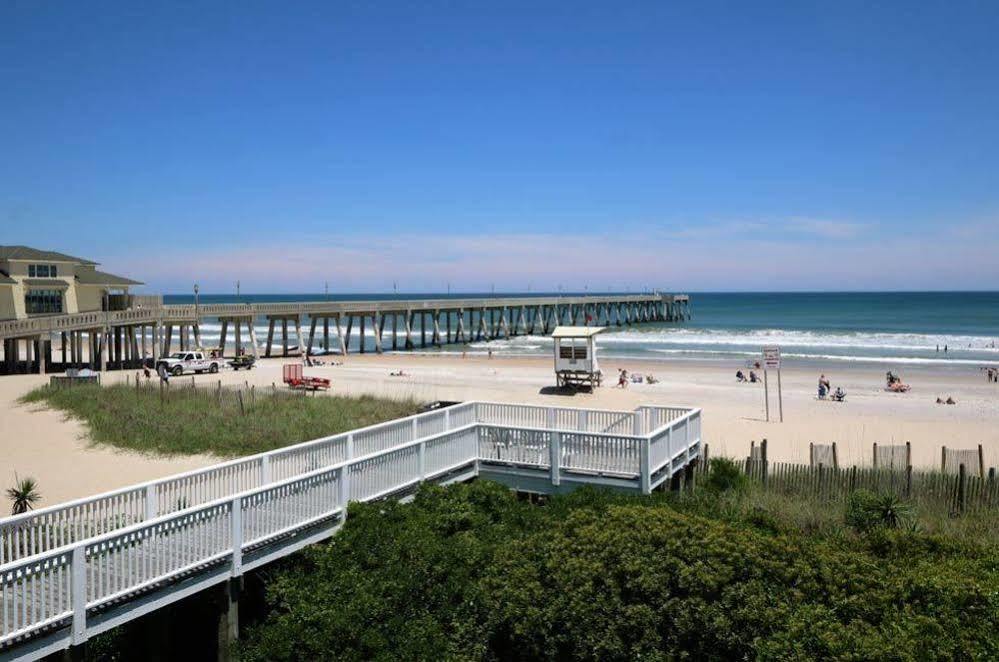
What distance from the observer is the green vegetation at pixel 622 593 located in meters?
6.14

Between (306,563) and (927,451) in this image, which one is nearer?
(306,563)

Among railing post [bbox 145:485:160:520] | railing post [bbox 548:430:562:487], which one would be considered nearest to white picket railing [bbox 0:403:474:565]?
railing post [bbox 145:485:160:520]

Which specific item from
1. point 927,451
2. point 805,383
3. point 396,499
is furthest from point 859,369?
point 396,499

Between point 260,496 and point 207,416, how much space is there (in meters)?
12.5

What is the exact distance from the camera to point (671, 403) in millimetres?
27938

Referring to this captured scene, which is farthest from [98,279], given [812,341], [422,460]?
[812,341]

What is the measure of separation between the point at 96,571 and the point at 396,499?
4.23 meters

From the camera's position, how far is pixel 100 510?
8367mm

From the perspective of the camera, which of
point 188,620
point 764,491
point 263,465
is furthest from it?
point 764,491

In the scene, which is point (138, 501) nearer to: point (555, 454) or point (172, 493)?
point (172, 493)

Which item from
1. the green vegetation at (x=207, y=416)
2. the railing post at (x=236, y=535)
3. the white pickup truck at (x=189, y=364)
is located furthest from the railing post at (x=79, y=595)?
the white pickup truck at (x=189, y=364)

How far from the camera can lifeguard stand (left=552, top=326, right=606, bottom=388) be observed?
28297 millimetres

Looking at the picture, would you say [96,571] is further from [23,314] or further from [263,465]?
[23,314]

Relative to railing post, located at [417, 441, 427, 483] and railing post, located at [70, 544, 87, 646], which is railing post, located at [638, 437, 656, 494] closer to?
railing post, located at [417, 441, 427, 483]
